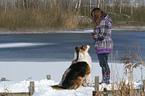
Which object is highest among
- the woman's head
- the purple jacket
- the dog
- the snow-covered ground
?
the woman's head

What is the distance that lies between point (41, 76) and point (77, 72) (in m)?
2.16

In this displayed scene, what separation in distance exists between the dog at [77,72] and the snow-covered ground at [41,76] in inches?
4.0

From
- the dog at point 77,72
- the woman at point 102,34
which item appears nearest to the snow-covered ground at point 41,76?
the dog at point 77,72

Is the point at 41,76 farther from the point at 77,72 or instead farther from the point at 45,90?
the point at 77,72

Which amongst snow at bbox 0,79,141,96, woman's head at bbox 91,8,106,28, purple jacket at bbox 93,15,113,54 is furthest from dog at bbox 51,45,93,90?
woman's head at bbox 91,8,106,28

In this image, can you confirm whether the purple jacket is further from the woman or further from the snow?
the snow

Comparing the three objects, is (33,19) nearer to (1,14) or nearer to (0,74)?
(1,14)

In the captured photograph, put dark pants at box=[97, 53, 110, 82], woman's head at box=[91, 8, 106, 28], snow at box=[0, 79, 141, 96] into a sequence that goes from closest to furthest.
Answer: snow at box=[0, 79, 141, 96] < woman's head at box=[91, 8, 106, 28] < dark pants at box=[97, 53, 110, 82]

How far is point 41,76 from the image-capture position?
6.65 metres

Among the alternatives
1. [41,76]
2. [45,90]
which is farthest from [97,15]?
[41,76]

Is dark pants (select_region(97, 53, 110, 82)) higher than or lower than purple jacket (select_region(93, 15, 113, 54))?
lower

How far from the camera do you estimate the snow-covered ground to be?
182 inches

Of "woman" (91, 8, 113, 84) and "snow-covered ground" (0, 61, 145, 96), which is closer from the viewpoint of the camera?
"snow-covered ground" (0, 61, 145, 96)

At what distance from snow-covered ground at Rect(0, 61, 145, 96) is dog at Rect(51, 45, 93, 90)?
4.0 inches
